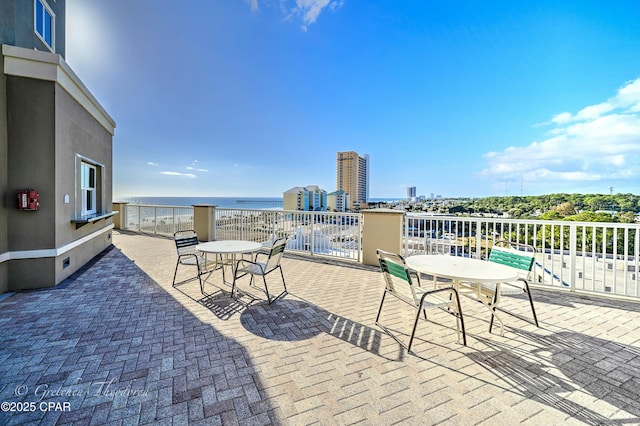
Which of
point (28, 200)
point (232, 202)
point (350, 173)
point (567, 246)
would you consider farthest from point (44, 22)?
point (232, 202)

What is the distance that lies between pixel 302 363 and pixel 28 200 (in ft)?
16.0

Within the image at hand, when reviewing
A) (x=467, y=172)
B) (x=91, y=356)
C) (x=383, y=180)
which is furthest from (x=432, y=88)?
(x=383, y=180)

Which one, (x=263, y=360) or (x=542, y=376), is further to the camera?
(x=263, y=360)

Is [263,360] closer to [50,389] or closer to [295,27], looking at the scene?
[50,389]

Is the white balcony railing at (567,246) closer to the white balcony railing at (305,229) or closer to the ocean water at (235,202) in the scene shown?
the white balcony railing at (305,229)

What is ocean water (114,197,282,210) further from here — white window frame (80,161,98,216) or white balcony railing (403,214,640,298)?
white balcony railing (403,214,640,298)

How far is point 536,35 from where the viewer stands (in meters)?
8.76

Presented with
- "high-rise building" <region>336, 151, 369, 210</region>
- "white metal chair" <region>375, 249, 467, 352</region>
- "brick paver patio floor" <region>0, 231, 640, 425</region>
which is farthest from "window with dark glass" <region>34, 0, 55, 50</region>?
"high-rise building" <region>336, 151, 369, 210</region>

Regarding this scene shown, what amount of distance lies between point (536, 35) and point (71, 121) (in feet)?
44.0

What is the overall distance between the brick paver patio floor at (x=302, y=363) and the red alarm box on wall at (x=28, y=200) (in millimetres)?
1301

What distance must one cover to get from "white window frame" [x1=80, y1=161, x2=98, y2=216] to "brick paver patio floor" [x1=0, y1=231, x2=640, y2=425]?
308cm

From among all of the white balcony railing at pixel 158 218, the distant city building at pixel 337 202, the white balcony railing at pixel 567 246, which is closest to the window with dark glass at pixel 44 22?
the white balcony railing at pixel 158 218

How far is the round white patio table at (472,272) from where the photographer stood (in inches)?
93.8

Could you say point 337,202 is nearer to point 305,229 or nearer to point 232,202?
point 305,229
